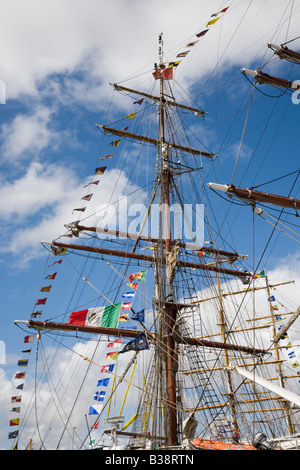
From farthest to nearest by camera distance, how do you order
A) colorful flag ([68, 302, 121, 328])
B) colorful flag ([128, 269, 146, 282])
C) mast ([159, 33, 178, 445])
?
colorful flag ([128, 269, 146, 282])
colorful flag ([68, 302, 121, 328])
mast ([159, 33, 178, 445])

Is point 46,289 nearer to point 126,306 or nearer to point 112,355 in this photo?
point 126,306

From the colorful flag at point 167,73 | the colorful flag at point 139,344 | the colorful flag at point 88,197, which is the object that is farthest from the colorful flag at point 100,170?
the colorful flag at point 139,344

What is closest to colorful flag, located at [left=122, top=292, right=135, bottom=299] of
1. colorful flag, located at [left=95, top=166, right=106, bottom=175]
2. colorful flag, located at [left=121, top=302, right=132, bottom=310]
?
colorful flag, located at [left=121, top=302, right=132, bottom=310]

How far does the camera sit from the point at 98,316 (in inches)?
746

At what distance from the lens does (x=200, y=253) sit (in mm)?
24484

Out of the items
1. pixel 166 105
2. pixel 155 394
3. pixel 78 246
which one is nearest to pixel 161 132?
pixel 166 105

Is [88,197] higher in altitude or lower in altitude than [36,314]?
higher

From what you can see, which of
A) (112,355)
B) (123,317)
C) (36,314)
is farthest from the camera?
(36,314)

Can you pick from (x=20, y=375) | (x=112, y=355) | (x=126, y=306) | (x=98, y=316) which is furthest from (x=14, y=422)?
(x=126, y=306)

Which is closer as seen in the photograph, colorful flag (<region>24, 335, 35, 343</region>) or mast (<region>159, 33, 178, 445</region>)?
mast (<region>159, 33, 178, 445</region>)

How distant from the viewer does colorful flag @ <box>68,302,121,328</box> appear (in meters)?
18.7

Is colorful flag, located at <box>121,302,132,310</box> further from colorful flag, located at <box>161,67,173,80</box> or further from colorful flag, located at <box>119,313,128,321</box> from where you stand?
colorful flag, located at <box>161,67,173,80</box>
